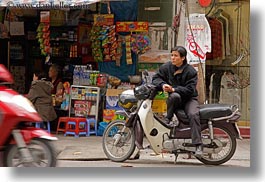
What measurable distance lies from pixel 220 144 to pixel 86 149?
2363 mm

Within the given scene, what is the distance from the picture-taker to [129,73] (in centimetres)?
1027

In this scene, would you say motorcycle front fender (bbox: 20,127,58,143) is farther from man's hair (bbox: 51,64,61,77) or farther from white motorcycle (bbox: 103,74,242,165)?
man's hair (bbox: 51,64,61,77)

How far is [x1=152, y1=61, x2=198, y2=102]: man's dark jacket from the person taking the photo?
7.27 meters

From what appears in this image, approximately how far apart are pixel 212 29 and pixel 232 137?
3081mm

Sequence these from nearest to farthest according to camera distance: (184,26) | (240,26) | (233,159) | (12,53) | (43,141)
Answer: (43,141) → (233,159) → (184,26) → (240,26) → (12,53)

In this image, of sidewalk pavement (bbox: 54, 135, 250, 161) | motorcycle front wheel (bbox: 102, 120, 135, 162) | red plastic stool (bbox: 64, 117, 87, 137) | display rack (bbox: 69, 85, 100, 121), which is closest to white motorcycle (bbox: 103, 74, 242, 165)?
motorcycle front wheel (bbox: 102, 120, 135, 162)

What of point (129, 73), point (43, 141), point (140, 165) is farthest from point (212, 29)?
point (43, 141)

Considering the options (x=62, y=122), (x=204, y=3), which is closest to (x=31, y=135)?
(x=62, y=122)

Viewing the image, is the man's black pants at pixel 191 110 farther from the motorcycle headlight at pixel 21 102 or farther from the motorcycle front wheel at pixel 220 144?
the motorcycle headlight at pixel 21 102

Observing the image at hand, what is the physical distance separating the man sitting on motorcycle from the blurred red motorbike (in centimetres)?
213

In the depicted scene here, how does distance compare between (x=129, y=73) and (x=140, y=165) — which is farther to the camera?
(x=129, y=73)

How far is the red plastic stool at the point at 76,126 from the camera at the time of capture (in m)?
9.76

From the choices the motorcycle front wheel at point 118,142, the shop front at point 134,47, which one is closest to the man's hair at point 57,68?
the shop front at point 134,47

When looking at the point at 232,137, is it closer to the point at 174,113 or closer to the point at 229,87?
the point at 174,113
